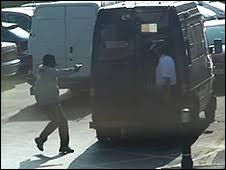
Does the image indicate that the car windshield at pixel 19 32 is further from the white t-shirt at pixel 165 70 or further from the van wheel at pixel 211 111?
the white t-shirt at pixel 165 70

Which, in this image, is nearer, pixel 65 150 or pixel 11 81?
pixel 65 150

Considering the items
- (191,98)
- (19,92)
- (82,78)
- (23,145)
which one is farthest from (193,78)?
(19,92)

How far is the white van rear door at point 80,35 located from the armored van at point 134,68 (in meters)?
3.88

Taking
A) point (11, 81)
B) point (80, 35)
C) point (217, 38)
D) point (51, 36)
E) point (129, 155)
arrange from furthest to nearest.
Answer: point (11, 81)
point (217, 38)
point (51, 36)
point (80, 35)
point (129, 155)

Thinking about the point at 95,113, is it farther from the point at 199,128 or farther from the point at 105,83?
the point at 199,128

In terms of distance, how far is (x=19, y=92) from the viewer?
54.6ft

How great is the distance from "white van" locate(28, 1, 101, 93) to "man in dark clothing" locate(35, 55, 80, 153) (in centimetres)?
427

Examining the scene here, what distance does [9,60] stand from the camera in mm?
16031

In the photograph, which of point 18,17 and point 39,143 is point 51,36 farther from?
point 18,17

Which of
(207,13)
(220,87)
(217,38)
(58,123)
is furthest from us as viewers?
(207,13)

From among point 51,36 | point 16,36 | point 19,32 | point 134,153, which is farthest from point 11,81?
point 134,153

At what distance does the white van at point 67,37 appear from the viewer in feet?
47.1

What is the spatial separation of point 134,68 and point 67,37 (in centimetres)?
463

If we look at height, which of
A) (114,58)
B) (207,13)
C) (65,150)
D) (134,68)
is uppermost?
(114,58)
